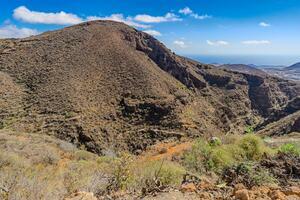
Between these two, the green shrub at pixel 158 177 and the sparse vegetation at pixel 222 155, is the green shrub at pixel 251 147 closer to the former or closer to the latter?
the sparse vegetation at pixel 222 155

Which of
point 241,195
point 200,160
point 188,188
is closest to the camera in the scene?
point 241,195

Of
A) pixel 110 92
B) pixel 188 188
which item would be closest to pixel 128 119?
pixel 110 92

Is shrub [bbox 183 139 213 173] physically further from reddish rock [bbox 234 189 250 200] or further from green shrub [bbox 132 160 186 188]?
reddish rock [bbox 234 189 250 200]

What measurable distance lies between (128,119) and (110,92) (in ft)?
20.2

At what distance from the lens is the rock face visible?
37875 mm

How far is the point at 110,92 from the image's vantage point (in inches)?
1838

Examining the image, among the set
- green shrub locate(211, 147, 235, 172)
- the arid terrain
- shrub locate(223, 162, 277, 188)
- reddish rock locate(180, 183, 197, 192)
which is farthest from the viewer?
green shrub locate(211, 147, 235, 172)

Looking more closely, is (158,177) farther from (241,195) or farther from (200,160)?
(200,160)

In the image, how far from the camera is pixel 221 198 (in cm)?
512

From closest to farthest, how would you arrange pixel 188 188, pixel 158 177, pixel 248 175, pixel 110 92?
pixel 188 188
pixel 248 175
pixel 158 177
pixel 110 92

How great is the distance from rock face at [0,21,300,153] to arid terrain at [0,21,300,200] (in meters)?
0.15

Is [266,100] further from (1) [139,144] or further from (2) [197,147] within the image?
(2) [197,147]

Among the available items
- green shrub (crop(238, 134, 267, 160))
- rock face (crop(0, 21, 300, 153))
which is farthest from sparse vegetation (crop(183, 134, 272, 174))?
rock face (crop(0, 21, 300, 153))

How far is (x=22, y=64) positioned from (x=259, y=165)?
48555 millimetres
